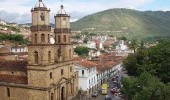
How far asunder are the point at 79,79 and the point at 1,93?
1870 cm

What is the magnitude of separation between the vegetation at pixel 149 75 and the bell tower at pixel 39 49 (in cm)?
1280

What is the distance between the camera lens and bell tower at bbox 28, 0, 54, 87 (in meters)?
45.9

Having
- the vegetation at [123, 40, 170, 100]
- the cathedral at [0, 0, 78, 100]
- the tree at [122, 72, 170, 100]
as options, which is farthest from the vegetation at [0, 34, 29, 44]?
the tree at [122, 72, 170, 100]

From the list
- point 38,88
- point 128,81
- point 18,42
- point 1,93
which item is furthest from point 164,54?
point 18,42

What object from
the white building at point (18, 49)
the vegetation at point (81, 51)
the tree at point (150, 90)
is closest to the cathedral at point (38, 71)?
the tree at point (150, 90)

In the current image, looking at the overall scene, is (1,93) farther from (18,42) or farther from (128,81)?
(18,42)

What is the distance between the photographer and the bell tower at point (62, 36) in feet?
179

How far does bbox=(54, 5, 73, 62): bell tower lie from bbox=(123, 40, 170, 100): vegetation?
11.8 metres

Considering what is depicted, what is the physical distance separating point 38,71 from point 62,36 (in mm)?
10671

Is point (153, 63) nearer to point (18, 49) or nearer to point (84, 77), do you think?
point (84, 77)

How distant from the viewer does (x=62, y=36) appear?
55.0 meters

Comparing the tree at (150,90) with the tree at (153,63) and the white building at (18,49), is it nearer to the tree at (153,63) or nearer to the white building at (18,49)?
the tree at (153,63)

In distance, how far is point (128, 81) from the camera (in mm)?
47500

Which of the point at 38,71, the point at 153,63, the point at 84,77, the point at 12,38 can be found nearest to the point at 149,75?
the point at 153,63
